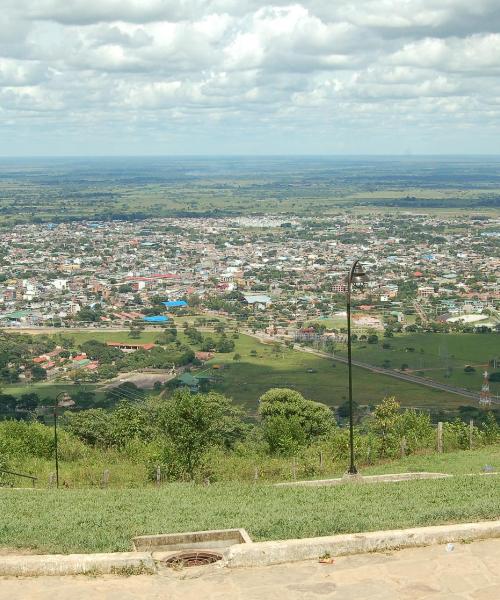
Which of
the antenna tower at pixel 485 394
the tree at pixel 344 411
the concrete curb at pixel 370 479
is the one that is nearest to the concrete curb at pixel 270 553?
the concrete curb at pixel 370 479

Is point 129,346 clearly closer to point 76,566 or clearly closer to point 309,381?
point 309,381

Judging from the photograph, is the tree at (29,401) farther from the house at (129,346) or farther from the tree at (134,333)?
the tree at (134,333)

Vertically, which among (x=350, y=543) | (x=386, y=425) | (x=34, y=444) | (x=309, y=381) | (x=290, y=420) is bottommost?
(x=309, y=381)

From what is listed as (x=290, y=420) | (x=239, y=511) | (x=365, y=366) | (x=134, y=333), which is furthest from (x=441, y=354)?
(x=239, y=511)

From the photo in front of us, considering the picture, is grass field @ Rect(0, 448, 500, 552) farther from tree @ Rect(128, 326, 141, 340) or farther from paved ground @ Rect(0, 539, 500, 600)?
tree @ Rect(128, 326, 141, 340)

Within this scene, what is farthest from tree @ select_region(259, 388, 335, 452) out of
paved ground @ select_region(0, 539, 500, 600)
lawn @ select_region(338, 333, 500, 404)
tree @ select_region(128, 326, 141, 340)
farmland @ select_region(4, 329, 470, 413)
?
tree @ select_region(128, 326, 141, 340)

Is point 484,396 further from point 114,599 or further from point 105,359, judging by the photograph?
point 114,599
